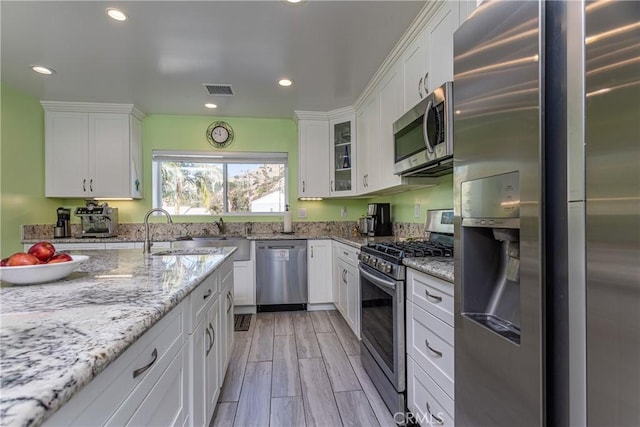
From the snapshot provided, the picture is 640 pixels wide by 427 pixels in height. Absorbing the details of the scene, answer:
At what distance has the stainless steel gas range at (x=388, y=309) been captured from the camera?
164 centimetres

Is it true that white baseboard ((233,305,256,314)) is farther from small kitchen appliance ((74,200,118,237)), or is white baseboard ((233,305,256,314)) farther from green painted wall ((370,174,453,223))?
green painted wall ((370,174,453,223))

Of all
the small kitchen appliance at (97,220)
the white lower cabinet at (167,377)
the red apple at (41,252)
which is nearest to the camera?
the white lower cabinet at (167,377)

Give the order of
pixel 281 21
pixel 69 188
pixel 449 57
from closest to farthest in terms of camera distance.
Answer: pixel 449 57
pixel 281 21
pixel 69 188

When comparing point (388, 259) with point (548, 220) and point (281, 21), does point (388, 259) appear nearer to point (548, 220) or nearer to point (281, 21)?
point (548, 220)

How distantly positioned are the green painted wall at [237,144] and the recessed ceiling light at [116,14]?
204 cm

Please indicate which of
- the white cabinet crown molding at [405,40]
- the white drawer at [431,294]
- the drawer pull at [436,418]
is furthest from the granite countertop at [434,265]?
the white cabinet crown molding at [405,40]

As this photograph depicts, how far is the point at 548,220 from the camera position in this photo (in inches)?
30.7

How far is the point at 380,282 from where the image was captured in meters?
1.82

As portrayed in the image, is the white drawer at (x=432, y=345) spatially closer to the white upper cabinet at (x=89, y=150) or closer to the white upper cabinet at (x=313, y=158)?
the white upper cabinet at (x=313, y=158)

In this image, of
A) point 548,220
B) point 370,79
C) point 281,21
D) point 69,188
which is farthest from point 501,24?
point 69,188

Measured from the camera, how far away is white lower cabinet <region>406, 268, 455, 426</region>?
4.16ft

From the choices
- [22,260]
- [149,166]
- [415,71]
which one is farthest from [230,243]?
[415,71]

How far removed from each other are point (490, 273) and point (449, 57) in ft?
4.03

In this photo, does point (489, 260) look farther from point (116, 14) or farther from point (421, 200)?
point (116, 14)
